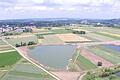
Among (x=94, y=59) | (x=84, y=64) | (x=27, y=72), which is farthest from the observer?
(x=94, y=59)

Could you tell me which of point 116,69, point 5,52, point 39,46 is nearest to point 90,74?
point 116,69

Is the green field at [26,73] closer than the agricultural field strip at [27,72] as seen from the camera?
Yes

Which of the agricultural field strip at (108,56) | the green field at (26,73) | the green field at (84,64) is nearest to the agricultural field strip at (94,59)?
the green field at (84,64)

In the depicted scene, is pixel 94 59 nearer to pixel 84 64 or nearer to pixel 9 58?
pixel 84 64

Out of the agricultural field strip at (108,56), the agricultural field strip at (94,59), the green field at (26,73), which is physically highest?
the green field at (26,73)

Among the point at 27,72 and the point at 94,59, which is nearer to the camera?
the point at 27,72

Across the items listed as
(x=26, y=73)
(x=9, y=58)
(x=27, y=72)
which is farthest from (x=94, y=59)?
(x=9, y=58)

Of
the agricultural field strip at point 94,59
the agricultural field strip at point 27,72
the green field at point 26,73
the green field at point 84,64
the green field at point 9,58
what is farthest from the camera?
the green field at point 9,58

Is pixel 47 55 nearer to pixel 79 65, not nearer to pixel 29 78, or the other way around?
pixel 79 65

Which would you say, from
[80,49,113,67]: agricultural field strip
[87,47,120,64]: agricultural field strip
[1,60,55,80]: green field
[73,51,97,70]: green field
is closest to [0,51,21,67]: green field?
[1,60,55,80]: green field

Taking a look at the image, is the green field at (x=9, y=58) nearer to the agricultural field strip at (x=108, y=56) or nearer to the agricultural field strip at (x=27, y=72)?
the agricultural field strip at (x=27, y=72)
